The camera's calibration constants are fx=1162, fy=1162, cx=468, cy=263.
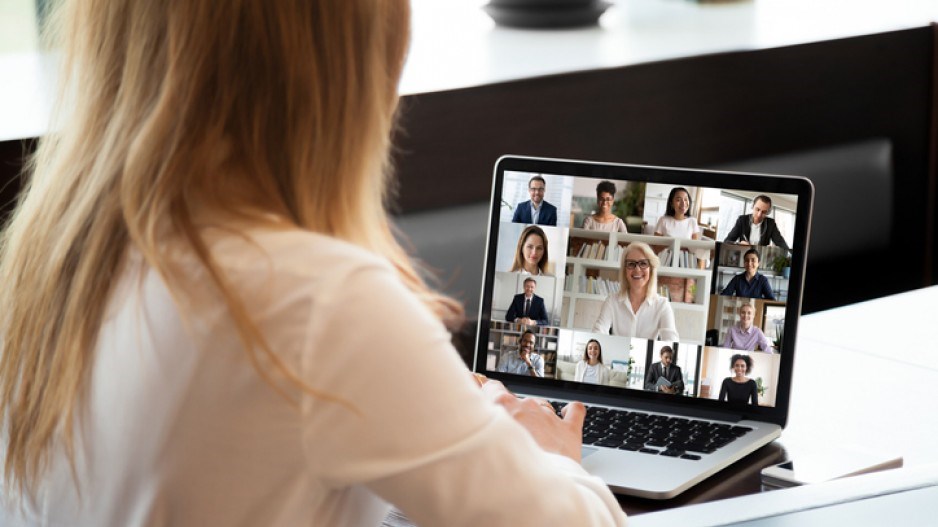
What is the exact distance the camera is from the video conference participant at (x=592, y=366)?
132 cm

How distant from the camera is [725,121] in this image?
2.72m

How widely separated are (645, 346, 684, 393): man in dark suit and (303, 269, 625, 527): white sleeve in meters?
0.61

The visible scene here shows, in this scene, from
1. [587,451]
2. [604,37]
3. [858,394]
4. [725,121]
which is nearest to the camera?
[587,451]

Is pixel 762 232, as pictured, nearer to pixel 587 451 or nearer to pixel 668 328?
pixel 668 328

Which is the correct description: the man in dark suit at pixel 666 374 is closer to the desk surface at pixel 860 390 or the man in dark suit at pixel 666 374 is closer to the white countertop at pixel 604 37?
the desk surface at pixel 860 390

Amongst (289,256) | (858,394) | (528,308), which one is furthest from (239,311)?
(858,394)

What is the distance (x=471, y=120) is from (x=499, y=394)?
1.32 metres

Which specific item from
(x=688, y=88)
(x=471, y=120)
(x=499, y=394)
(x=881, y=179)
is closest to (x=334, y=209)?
(x=499, y=394)

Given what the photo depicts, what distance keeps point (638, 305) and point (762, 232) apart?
16cm

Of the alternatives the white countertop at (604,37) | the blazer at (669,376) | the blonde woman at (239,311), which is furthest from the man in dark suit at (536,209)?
the white countertop at (604,37)

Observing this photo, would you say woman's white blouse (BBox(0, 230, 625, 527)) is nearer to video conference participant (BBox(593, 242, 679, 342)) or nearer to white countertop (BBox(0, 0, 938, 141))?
video conference participant (BBox(593, 242, 679, 342))

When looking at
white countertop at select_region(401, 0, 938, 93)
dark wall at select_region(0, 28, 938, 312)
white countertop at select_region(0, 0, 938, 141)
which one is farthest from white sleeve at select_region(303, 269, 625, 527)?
white countertop at select_region(401, 0, 938, 93)

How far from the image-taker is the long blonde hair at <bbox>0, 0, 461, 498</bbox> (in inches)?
28.0

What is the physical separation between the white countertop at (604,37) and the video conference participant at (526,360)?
0.90m
